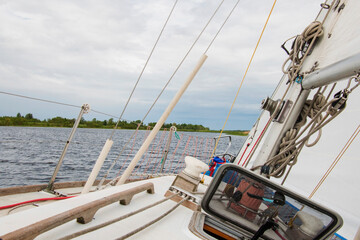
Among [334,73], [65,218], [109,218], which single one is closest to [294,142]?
[334,73]

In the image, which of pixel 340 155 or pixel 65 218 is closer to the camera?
pixel 65 218

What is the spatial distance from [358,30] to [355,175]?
1.79 metres

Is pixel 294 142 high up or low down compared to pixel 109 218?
up

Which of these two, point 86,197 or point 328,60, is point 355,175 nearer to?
point 328,60

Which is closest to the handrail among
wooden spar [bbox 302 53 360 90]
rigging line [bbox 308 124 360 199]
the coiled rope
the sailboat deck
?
the sailboat deck

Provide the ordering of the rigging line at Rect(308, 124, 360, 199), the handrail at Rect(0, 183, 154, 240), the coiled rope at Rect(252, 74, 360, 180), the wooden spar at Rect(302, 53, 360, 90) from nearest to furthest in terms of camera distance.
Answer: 1. the handrail at Rect(0, 183, 154, 240)
2. the wooden spar at Rect(302, 53, 360, 90)
3. the coiled rope at Rect(252, 74, 360, 180)
4. the rigging line at Rect(308, 124, 360, 199)

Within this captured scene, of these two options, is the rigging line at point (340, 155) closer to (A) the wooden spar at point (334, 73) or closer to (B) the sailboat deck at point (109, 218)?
(A) the wooden spar at point (334, 73)

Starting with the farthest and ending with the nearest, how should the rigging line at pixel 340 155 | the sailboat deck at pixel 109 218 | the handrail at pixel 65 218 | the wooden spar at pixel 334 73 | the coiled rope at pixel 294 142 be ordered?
the rigging line at pixel 340 155, the coiled rope at pixel 294 142, the wooden spar at pixel 334 73, the sailboat deck at pixel 109 218, the handrail at pixel 65 218

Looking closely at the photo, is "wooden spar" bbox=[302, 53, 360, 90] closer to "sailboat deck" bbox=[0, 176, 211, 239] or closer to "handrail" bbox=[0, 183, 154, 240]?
"sailboat deck" bbox=[0, 176, 211, 239]

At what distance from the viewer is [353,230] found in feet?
7.92

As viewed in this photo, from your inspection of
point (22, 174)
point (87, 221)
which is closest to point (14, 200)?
point (87, 221)

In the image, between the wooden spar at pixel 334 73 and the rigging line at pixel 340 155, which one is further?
the rigging line at pixel 340 155

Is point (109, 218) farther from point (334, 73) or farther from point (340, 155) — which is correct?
point (340, 155)

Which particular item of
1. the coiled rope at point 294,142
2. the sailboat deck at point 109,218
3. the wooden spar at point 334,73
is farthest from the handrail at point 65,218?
the wooden spar at point 334,73
